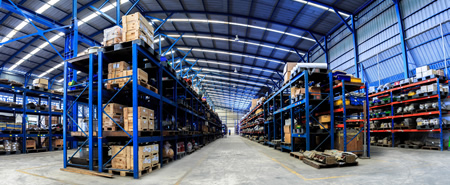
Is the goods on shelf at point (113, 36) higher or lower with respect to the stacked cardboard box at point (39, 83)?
higher

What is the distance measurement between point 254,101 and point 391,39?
12.7m

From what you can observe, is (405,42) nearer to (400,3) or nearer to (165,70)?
(400,3)

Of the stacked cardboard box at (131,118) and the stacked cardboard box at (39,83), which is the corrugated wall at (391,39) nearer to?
the stacked cardboard box at (131,118)

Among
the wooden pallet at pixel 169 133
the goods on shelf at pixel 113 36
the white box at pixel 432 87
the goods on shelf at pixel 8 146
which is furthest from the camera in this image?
the goods on shelf at pixel 8 146

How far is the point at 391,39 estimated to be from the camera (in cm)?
1388

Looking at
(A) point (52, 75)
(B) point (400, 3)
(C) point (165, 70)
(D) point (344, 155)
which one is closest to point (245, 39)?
(B) point (400, 3)

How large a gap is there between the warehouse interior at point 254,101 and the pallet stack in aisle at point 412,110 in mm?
65

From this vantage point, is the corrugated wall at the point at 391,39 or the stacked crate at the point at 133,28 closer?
the stacked crate at the point at 133,28

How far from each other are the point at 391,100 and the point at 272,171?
10.1 m

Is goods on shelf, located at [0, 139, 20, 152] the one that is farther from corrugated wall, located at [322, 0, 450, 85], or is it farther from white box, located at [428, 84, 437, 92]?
corrugated wall, located at [322, 0, 450, 85]

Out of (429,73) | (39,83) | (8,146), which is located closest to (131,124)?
(8,146)

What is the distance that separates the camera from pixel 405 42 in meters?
Answer: 12.9

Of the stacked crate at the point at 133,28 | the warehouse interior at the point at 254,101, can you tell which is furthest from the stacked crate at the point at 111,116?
the stacked crate at the point at 133,28

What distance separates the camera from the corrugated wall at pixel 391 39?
11867mm
